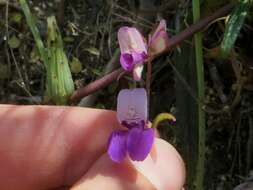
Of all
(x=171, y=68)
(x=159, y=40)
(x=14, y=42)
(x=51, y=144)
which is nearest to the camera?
(x=51, y=144)

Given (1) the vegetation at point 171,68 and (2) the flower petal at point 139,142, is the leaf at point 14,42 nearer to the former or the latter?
(1) the vegetation at point 171,68

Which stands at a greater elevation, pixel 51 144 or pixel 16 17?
pixel 16 17

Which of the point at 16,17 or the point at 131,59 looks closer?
the point at 131,59

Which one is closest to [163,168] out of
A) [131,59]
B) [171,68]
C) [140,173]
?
[140,173]

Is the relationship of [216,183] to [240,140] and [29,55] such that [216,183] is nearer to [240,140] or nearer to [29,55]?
[240,140]

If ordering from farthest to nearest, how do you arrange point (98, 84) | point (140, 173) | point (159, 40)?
point (98, 84) → point (159, 40) → point (140, 173)

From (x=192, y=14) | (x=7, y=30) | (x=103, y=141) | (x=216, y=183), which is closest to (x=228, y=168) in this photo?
(x=216, y=183)

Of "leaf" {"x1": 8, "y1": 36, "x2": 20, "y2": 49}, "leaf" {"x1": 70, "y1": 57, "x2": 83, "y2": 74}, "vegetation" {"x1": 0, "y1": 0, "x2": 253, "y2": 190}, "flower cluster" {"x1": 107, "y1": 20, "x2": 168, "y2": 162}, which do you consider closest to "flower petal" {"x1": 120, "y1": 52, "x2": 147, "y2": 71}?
"flower cluster" {"x1": 107, "y1": 20, "x2": 168, "y2": 162}

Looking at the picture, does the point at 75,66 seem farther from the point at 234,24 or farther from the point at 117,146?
the point at 117,146
